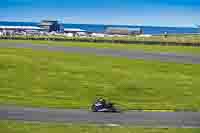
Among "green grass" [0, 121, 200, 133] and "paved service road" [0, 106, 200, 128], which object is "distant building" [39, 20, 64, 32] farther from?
"green grass" [0, 121, 200, 133]

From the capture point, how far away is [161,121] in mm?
21141

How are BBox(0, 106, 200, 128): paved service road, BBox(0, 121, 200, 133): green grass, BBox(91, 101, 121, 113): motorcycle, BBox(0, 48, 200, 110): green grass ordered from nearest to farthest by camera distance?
BBox(0, 121, 200, 133): green grass, BBox(0, 106, 200, 128): paved service road, BBox(91, 101, 121, 113): motorcycle, BBox(0, 48, 200, 110): green grass

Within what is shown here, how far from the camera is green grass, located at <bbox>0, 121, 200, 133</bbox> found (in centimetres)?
1867

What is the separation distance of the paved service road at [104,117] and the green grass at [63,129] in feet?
2.45

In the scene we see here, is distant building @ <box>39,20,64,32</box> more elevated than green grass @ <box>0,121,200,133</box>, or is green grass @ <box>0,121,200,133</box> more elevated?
distant building @ <box>39,20,64,32</box>

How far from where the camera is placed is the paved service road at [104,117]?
807 inches

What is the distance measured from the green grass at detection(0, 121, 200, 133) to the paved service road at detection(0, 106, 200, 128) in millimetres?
746

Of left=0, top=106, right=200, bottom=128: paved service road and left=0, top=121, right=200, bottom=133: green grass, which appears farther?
left=0, top=106, right=200, bottom=128: paved service road

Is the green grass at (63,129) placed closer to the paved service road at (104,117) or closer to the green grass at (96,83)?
the paved service road at (104,117)

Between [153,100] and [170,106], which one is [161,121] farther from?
[153,100]

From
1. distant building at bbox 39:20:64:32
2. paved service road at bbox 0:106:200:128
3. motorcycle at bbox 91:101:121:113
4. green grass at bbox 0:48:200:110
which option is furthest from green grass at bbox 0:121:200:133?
distant building at bbox 39:20:64:32

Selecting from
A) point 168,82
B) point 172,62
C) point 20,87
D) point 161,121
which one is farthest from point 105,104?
point 172,62

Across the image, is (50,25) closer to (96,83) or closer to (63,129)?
(96,83)

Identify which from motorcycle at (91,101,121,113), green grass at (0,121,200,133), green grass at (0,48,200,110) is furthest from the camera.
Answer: green grass at (0,48,200,110)
